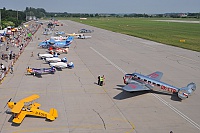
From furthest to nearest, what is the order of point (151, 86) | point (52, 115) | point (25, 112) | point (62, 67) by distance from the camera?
point (62, 67), point (151, 86), point (25, 112), point (52, 115)

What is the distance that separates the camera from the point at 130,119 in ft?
75.8

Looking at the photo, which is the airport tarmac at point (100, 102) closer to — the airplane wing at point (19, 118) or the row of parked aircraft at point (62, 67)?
the airplane wing at point (19, 118)

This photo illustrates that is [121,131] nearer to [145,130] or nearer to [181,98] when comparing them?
[145,130]

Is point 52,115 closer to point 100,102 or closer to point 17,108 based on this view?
point 17,108

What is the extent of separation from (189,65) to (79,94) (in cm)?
2761

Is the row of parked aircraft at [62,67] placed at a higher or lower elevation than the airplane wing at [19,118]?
higher

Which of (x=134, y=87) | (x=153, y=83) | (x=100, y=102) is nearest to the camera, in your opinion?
(x=100, y=102)

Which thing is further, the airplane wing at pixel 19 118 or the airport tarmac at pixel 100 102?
the airport tarmac at pixel 100 102


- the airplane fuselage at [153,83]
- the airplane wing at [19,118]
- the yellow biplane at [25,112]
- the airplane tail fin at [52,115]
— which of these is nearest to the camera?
the airplane wing at [19,118]

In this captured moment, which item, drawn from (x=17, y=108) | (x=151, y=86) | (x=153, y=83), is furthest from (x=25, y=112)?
(x=153, y=83)

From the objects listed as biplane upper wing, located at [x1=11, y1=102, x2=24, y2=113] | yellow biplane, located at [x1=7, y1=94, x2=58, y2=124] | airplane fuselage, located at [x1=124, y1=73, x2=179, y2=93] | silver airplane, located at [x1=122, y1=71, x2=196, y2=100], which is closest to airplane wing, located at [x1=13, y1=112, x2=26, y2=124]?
yellow biplane, located at [x1=7, y1=94, x2=58, y2=124]

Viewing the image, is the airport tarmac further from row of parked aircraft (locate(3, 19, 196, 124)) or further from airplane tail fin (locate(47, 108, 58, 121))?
row of parked aircraft (locate(3, 19, 196, 124))

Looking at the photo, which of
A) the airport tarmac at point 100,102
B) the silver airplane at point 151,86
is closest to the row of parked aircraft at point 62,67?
the silver airplane at point 151,86

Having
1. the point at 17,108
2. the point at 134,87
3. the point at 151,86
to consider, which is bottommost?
the point at 17,108
